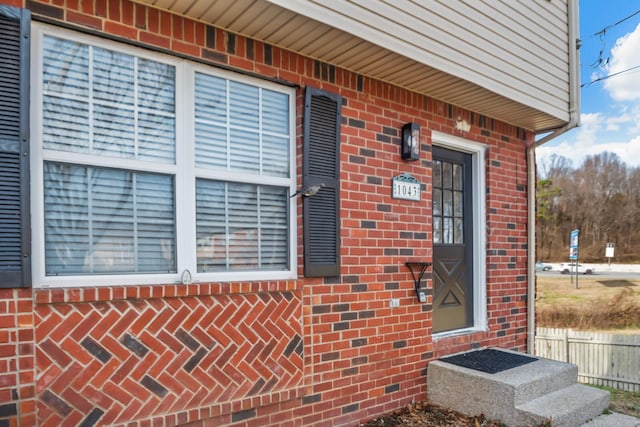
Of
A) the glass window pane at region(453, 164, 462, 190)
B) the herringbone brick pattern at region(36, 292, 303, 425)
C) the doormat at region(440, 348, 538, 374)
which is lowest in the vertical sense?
the doormat at region(440, 348, 538, 374)

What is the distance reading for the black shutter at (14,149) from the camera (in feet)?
6.55

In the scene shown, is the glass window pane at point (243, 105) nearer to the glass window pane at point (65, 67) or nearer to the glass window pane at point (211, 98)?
the glass window pane at point (211, 98)

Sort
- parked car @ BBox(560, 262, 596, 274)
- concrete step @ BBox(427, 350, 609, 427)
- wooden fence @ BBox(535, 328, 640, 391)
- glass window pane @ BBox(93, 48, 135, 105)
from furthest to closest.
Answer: parked car @ BBox(560, 262, 596, 274) → wooden fence @ BBox(535, 328, 640, 391) → concrete step @ BBox(427, 350, 609, 427) → glass window pane @ BBox(93, 48, 135, 105)

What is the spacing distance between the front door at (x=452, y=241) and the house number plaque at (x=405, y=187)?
571 millimetres

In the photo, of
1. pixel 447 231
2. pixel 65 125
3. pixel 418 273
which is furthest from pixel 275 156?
pixel 447 231

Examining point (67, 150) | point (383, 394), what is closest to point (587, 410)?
point (383, 394)

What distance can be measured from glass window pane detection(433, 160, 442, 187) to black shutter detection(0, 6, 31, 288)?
3410 millimetres

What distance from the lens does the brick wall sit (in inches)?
83.4

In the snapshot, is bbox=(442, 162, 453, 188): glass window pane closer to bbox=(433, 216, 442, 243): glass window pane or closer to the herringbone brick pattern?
bbox=(433, 216, 442, 243): glass window pane

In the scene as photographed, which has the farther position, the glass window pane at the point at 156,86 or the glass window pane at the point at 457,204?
the glass window pane at the point at 457,204

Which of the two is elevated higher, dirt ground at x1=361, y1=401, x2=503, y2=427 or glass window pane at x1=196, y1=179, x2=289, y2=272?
glass window pane at x1=196, y1=179, x2=289, y2=272

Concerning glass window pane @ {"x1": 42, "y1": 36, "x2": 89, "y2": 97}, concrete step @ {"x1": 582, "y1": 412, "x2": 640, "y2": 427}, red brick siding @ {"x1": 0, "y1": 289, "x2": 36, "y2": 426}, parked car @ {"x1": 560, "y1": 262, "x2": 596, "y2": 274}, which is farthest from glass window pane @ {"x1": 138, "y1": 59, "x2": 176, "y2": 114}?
parked car @ {"x1": 560, "y1": 262, "x2": 596, "y2": 274}

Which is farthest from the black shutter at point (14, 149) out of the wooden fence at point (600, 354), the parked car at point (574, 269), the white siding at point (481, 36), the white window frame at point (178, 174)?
the parked car at point (574, 269)

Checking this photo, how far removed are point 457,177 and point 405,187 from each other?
110 centimetres
